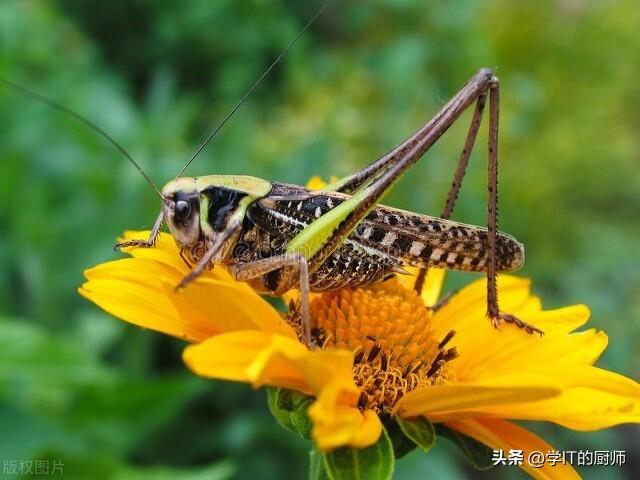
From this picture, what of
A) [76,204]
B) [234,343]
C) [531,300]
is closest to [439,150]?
[76,204]

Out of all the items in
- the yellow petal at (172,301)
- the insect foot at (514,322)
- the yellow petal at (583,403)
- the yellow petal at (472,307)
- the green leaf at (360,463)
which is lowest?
the green leaf at (360,463)

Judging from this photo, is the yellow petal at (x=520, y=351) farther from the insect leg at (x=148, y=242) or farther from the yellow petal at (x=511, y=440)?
the insect leg at (x=148, y=242)

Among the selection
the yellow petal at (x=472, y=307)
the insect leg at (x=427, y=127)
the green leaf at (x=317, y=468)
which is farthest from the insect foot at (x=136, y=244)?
the yellow petal at (x=472, y=307)

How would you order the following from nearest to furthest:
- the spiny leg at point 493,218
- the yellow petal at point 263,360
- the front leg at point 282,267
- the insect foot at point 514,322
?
the yellow petal at point 263,360 → the front leg at point 282,267 → the spiny leg at point 493,218 → the insect foot at point 514,322

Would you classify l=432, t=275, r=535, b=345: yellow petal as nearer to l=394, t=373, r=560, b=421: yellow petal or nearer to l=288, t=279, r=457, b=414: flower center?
l=288, t=279, r=457, b=414: flower center

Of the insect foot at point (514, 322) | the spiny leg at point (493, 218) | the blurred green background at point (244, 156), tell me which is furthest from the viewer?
the blurred green background at point (244, 156)

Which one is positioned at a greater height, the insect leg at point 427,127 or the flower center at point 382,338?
the insect leg at point 427,127

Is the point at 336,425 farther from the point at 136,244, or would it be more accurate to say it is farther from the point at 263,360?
the point at 136,244
